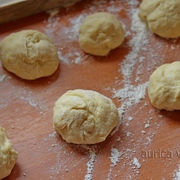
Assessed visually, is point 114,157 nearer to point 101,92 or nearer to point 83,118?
point 83,118

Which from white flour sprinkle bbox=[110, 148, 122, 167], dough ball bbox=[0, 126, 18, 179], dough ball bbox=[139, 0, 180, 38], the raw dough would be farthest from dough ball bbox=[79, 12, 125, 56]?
dough ball bbox=[0, 126, 18, 179]

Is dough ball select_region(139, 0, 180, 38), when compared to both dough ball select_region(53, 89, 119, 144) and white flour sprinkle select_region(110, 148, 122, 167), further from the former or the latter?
white flour sprinkle select_region(110, 148, 122, 167)

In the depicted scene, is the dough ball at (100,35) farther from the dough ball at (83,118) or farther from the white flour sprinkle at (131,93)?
the dough ball at (83,118)

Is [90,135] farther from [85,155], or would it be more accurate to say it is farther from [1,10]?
[1,10]

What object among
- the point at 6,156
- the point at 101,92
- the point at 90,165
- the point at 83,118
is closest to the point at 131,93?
the point at 101,92


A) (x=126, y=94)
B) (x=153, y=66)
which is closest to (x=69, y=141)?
(x=126, y=94)

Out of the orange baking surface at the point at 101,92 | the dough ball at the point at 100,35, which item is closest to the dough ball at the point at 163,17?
the orange baking surface at the point at 101,92
